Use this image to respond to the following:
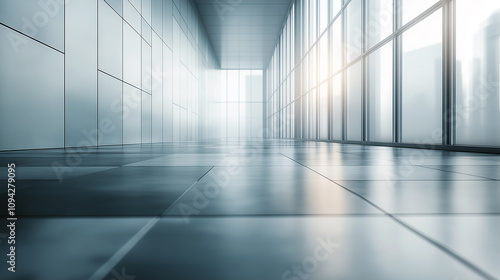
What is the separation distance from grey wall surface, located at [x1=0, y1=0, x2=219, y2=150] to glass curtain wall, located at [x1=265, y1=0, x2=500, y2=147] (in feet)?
20.5

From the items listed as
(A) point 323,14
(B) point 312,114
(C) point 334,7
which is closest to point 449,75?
(C) point 334,7

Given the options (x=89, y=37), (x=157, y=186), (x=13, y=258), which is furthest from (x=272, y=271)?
(x=89, y=37)

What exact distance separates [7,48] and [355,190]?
5627mm

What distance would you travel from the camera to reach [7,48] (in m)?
5.15

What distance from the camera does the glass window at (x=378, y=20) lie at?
7820mm

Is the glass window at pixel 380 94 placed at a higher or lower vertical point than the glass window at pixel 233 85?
lower

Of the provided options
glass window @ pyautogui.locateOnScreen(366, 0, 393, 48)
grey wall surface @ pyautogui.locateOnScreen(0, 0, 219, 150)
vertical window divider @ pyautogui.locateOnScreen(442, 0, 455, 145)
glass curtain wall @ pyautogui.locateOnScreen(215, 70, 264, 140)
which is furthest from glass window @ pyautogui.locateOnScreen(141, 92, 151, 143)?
glass curtain wall @ pyautogui.locateOnScreen(215, 70, 264, 140)

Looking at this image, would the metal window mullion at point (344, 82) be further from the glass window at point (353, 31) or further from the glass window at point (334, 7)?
the glass window at point (334, 7)

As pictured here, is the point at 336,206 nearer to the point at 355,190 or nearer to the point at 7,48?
the point at 355,190

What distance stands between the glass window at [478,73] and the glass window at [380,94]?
232cm

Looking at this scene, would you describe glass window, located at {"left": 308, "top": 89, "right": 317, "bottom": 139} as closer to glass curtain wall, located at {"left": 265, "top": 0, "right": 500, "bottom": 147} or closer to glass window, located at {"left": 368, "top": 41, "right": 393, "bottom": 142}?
glass curtain wall, located at {"left": 265, "top": 0, "right": 500, "bottom": 147}

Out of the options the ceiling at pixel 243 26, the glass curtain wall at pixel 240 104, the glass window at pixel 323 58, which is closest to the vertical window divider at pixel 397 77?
the glass window at pixel 323 58

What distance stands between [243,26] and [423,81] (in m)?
17.5

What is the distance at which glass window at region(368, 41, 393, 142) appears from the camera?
780 centimetres
